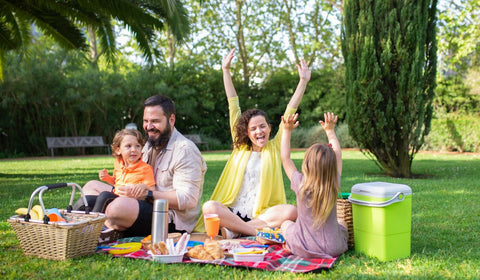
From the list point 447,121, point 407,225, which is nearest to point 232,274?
point 407,225

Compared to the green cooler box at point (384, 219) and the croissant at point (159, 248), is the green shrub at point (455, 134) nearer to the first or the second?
the green cooler box at point (384, 219)

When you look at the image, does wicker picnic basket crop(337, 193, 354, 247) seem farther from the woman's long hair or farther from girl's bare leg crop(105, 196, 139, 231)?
girl's bare leg crop(105, 196, 139, 231)

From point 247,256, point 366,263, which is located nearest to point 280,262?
point 247,256

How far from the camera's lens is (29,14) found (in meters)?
9.38

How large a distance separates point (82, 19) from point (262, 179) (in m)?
7.53

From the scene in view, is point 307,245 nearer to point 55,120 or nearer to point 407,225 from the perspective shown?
point 407,225

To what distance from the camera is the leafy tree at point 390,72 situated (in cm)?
874

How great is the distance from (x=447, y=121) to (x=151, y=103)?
16.9 metres

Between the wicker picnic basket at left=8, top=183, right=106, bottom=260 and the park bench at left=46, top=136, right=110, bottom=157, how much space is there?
14912 millimetres

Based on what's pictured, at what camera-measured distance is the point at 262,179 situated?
413cm

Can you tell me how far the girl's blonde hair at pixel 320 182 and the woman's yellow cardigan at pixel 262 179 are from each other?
0.83m

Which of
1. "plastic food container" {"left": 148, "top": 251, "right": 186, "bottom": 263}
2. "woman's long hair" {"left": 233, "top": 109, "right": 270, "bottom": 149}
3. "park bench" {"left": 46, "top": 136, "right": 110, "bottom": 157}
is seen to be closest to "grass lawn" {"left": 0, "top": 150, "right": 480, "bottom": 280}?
"plastic food container" {"left": 148, "top": 251, "right": 186, "bottom": 263}

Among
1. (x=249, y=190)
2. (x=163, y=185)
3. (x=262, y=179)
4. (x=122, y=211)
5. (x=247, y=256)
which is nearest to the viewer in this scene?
(x=247, y=256)

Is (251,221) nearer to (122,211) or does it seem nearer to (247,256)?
(247,256)
